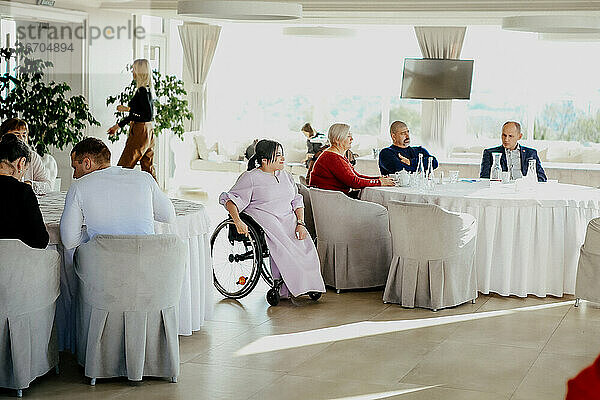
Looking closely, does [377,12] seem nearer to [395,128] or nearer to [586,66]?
[395,128]

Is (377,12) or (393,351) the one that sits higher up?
(377,12)

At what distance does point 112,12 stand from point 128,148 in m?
2.03

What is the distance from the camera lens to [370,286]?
6.88 meters

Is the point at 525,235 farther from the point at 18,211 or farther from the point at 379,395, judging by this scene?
the point at 18,211

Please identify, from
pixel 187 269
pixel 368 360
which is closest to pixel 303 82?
pixel 187 269

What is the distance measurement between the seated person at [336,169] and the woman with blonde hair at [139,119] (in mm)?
3851

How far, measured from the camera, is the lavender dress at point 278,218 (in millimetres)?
6125

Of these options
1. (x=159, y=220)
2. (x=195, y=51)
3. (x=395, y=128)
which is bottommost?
(x=159, y=220)

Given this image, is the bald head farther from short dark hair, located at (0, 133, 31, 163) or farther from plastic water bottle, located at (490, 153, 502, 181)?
short dark hair, located at (0, 133, 31, 163)

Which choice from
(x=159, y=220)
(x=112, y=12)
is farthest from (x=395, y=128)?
(x=112, y=12)

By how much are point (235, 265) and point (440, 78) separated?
585 cm

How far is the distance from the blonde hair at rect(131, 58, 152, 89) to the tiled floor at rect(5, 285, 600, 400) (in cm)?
426

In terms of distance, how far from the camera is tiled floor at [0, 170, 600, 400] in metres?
4.43

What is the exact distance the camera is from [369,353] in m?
5.14
